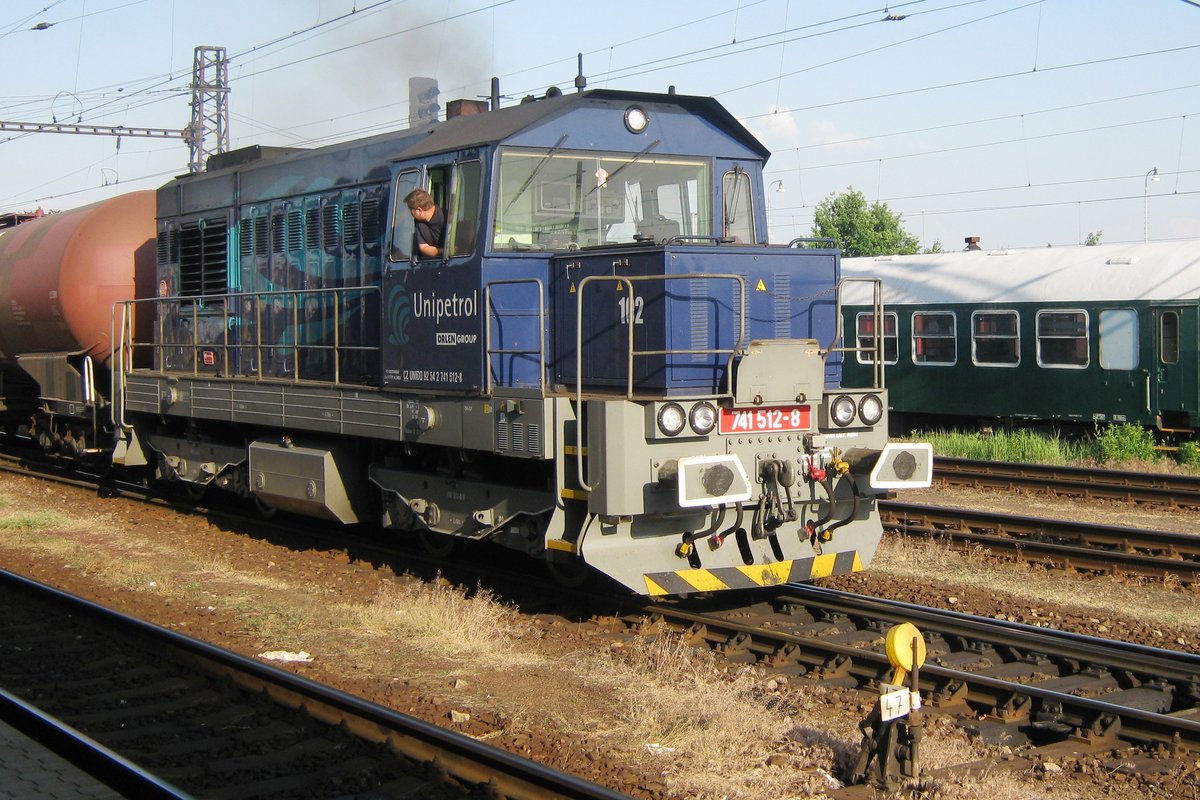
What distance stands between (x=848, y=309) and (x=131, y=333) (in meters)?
14.1

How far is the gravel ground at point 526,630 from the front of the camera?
547 cm

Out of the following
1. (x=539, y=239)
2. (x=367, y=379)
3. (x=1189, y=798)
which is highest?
(x=539, y=239)

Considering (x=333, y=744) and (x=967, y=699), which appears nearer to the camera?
(x=333, y=744)

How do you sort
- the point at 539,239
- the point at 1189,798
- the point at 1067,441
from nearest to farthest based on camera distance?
the point at 1189,798, the point at 539,239, the point at 1067,441

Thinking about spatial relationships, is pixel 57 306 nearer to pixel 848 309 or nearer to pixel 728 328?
pixel 728 328

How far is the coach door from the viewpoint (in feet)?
58.7

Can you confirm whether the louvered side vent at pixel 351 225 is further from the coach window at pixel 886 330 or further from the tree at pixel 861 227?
the tree at pixel 861 227

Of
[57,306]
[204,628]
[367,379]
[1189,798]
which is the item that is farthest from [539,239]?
[57,306]

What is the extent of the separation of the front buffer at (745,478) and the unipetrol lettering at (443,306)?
1.55 meters

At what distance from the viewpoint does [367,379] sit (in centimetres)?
1020

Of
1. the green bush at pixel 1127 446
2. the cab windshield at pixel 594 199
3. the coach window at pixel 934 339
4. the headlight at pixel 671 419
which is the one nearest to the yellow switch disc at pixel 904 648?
the headlight at pixel 671 419

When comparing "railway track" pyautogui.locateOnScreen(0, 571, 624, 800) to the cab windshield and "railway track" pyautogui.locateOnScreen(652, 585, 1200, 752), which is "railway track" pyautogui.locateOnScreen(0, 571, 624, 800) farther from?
the cab windshield

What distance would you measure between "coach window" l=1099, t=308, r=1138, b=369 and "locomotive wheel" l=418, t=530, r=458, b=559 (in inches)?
502

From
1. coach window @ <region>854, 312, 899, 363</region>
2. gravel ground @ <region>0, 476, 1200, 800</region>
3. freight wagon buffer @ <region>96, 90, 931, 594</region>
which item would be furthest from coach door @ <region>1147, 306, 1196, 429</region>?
freight wagon buffer @ <region>96, 90, 931, 594</region>
